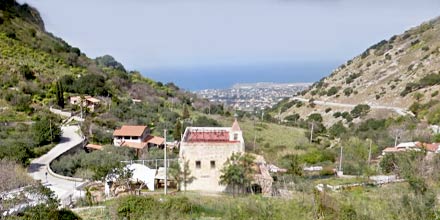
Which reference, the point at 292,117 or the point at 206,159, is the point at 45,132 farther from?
the point at 292,117

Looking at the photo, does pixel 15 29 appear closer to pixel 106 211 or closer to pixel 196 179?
pixel 196 179

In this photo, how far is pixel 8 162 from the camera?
66.9 feet

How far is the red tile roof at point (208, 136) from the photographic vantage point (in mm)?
22502

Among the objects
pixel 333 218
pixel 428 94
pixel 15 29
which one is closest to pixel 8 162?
pixel 333 218

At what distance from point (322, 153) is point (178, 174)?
17.6m

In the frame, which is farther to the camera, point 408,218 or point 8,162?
point 8,162

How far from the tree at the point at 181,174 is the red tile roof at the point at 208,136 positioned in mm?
1599

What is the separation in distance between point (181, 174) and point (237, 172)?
10.2 ft

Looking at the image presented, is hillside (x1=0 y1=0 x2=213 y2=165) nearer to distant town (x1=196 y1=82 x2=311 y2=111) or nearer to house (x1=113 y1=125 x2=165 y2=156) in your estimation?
house (x1=113 y1=125 x2=165 y2=156)

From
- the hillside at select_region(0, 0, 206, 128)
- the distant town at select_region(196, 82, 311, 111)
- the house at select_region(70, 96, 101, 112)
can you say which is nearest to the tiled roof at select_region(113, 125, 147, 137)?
the hillside at select_region(0, 0, 206, 128)

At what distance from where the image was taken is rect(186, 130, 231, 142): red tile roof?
22.5 meters

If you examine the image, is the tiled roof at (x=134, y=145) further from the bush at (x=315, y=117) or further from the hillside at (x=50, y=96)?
the bush at (x=315, y=117)

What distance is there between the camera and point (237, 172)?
20422 millimetres

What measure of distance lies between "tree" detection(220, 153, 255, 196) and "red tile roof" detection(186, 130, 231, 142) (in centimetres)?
175
